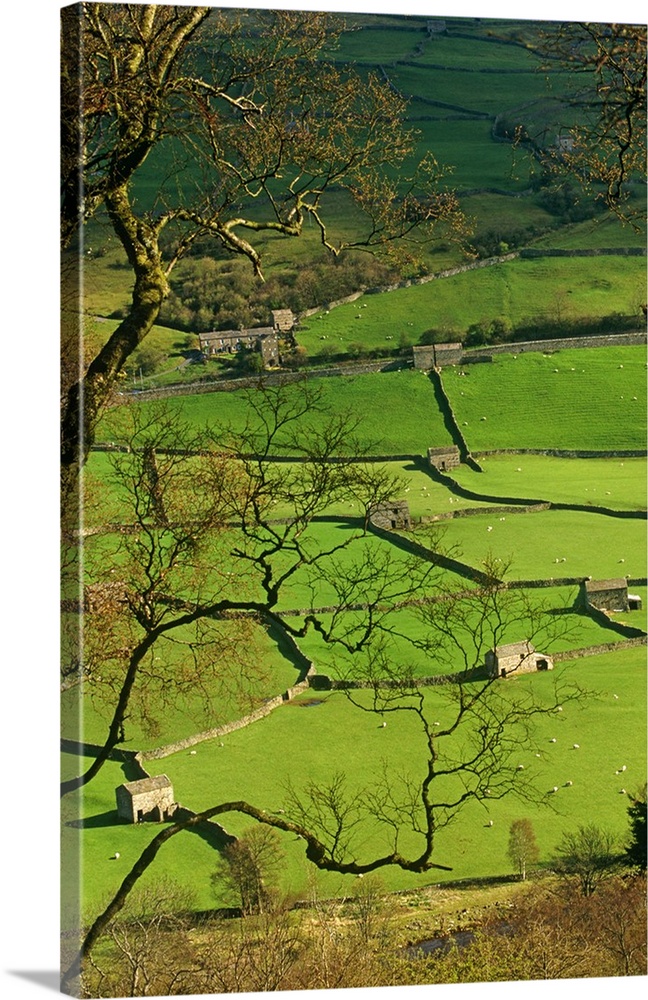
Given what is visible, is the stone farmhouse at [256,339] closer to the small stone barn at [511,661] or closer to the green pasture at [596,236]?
the green pasture at [596,236]

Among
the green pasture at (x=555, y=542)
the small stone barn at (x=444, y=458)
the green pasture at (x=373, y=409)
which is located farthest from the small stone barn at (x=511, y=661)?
the green pasture at (x=373, y=409)

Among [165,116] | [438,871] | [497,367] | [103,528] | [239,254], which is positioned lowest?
[438,871]

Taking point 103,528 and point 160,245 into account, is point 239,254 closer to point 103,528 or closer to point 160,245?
point 160,245

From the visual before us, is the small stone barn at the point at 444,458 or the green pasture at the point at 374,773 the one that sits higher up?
the small stone barn at the point at 444,458

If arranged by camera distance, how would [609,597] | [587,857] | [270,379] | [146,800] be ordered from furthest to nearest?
[609,597], [587,857], [270,379], [146,800]

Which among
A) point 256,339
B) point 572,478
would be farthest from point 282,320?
point 572,478

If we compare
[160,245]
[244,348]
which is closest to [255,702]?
[244,348]

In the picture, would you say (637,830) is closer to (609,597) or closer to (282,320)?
(609,597)
